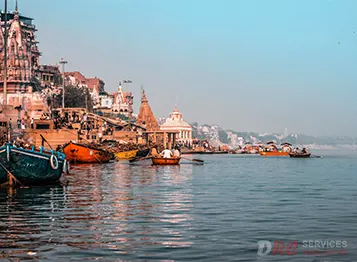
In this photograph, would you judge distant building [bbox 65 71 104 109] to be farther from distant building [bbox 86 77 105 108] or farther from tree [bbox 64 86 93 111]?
tree [bbox 64 86 93 111]

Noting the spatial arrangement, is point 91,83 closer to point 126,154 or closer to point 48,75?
point 48,75

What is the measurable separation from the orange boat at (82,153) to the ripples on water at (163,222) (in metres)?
37.7

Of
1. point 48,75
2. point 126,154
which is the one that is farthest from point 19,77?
point 126,154

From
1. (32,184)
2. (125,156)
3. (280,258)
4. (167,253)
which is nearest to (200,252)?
(167,253)

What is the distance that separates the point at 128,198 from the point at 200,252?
48.7 feet

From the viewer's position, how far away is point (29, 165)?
35.6 metres

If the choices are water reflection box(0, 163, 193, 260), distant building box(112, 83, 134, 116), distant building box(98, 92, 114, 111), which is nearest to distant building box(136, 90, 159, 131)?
distant building box(112, 83, 134, 116)

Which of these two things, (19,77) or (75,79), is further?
(75,79)

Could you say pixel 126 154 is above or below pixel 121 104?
below

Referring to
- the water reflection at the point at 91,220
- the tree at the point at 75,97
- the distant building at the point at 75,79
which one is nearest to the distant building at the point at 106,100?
the distant building at the point at 75,79

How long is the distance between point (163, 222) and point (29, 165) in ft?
53.1
